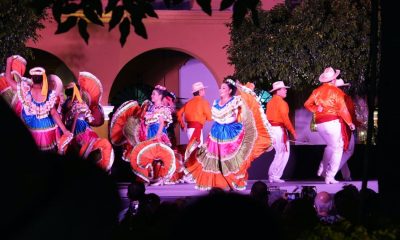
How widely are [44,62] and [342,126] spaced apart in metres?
11.0

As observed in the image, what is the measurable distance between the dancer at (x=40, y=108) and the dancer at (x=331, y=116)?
4008mm

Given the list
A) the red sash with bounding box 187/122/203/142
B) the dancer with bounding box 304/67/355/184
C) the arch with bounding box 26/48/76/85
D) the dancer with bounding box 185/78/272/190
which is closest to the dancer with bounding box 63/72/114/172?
the red sash with bounding box 187/122/203/142

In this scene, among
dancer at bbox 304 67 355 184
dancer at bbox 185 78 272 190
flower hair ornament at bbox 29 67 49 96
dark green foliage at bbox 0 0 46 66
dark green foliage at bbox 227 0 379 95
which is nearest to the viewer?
dancer at bbox 185 78 272 190

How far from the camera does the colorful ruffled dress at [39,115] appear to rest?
1224 cm

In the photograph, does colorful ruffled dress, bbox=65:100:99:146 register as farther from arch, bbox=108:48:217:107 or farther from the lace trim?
arch, bbox=108:48:217:107

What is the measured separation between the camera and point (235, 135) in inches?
480

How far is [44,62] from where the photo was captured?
22.2 metres

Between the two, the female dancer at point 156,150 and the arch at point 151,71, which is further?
the arch at point 151,71

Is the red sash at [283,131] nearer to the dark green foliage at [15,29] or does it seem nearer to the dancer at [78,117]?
the dancer at [78,117]

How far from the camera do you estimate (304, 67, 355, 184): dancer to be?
519 inches

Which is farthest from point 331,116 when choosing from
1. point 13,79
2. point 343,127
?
point 13,79

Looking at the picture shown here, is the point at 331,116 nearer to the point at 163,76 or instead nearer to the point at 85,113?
the point at 85,113

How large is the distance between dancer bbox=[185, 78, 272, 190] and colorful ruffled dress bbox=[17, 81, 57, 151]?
2414mm

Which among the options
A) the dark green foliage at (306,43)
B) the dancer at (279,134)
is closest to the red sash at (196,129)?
the dancer at (279,134)
